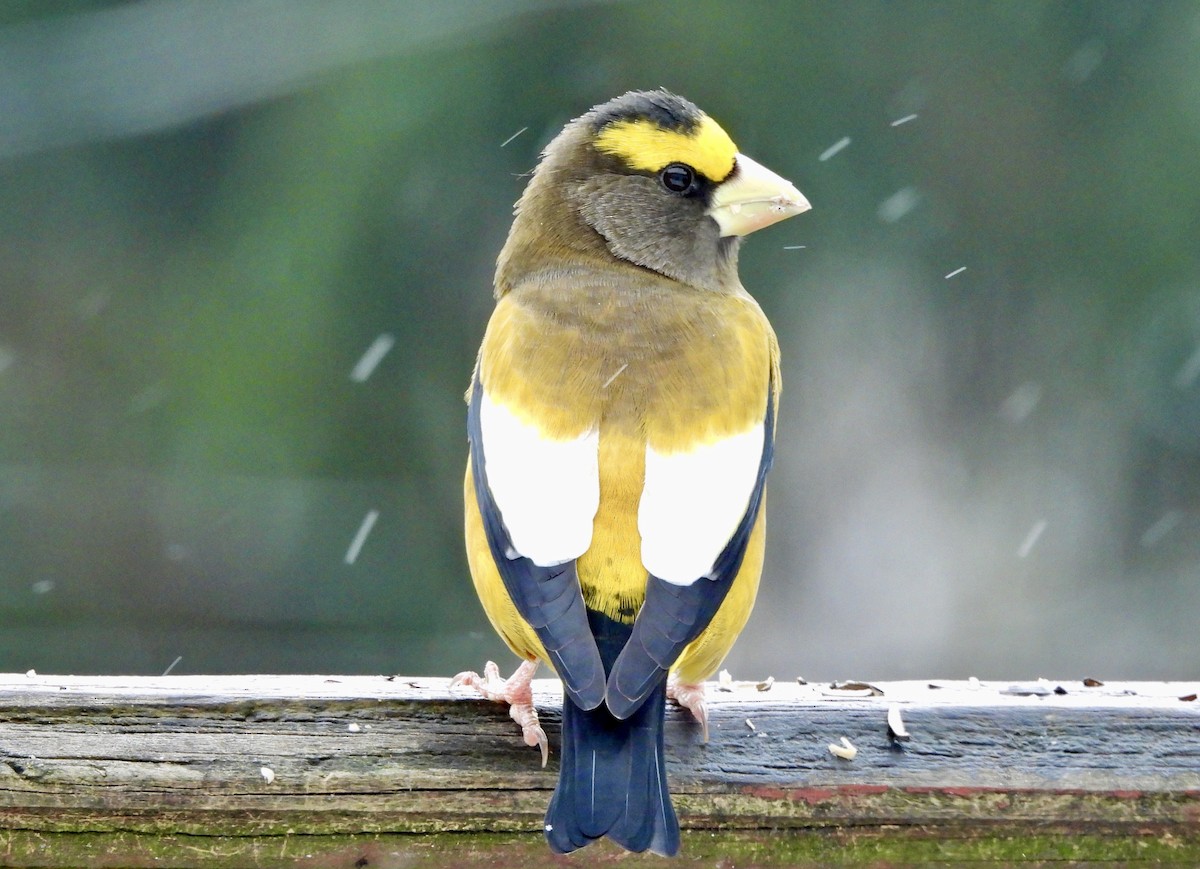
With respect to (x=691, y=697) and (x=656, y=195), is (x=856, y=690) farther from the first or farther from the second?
(x=656, y=195)

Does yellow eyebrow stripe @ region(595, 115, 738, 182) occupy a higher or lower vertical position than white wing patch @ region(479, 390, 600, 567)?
higher

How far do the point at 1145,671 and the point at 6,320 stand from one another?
207 inches

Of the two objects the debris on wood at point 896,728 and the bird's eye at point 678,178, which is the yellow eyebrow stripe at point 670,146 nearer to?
the bird's eye at point 678,178

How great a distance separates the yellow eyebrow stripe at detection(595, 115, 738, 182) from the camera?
8.97 feet

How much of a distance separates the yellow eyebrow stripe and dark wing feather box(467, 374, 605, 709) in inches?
35.0

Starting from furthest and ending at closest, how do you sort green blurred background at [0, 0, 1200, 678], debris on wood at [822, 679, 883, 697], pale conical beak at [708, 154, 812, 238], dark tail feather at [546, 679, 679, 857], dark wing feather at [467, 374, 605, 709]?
green blurred background at [0, 0, 1200, 678], pale conical beak at [708, 154, 812, 238], debris on wood at [822, 679, 883, 697], dark wing feather at [467, 374, 605, 709], dark tail feather at [546, 679, 679, 857]

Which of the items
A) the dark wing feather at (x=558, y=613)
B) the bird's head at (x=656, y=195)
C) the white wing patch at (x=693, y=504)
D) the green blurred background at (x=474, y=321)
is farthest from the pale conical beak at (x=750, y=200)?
the green blurred background at (x=474, y=321)

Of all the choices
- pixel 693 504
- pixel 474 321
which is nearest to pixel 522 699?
pixel 693 504

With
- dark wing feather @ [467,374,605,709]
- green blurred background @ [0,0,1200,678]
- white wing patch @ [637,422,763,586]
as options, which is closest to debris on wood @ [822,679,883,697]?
white wing patch @ [637,422,763,586]

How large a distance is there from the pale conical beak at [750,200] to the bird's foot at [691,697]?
0.91 metres

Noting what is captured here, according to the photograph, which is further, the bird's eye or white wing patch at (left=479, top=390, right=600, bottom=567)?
the bird's eye

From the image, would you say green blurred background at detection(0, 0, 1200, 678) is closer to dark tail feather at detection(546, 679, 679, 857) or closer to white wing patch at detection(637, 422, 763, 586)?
white wing patch at detection(637, 422, 763, 586)

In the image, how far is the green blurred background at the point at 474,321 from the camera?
6258 millimetres

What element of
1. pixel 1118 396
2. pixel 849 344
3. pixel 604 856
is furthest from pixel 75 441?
pixel 604 856
